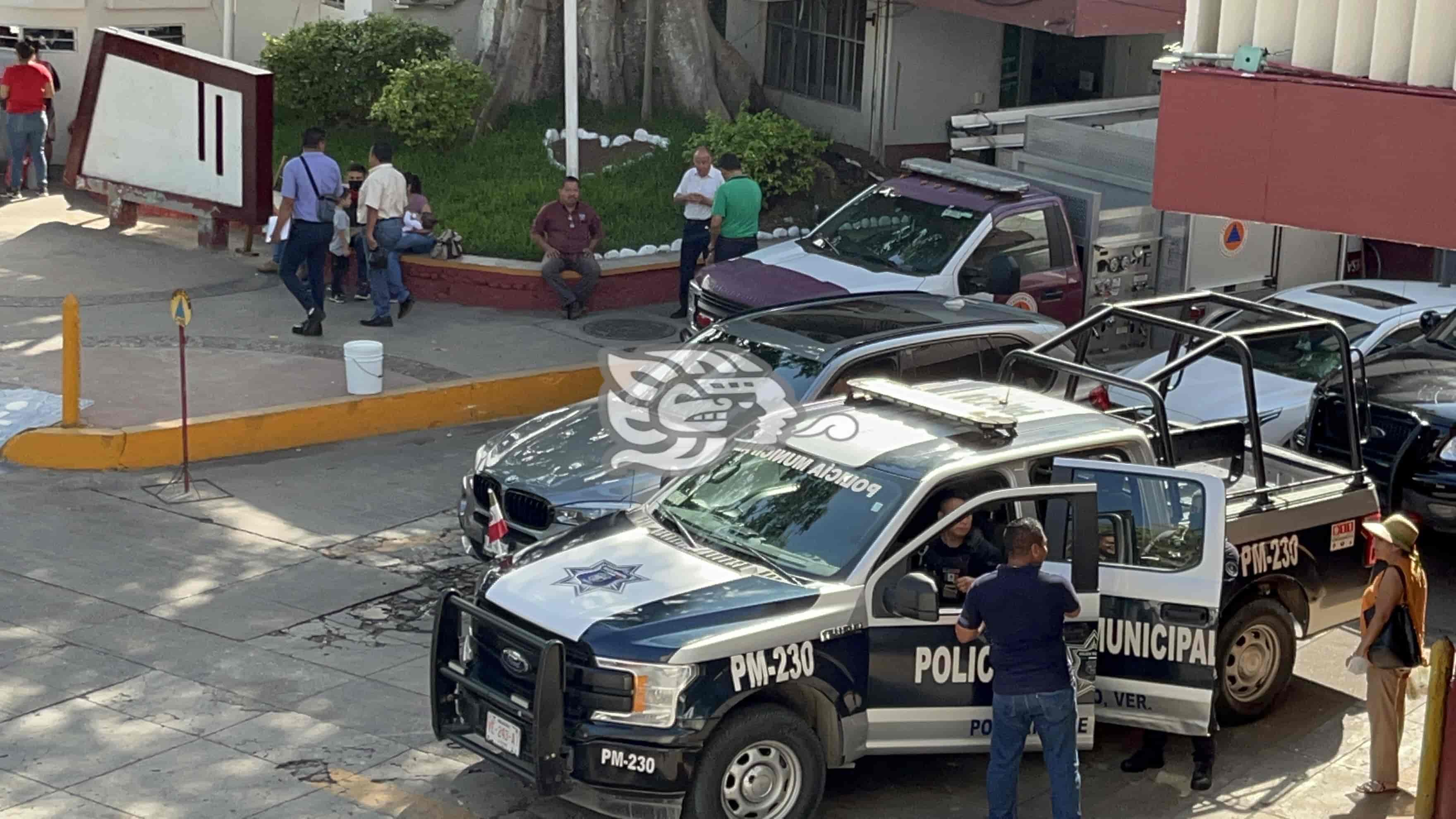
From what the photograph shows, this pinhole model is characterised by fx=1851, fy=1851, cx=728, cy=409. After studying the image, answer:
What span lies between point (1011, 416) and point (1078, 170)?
336 inches

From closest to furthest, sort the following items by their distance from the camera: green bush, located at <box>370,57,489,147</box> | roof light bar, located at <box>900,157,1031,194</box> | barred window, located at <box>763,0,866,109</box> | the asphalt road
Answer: the asphalt road < roof light bar, located at <box>900,157,1031,194</box> < green bush, located at <box>370,57,489,147</box> < barred window, located at <box>763,0,866,109</box>

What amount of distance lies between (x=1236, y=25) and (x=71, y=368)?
8.05m

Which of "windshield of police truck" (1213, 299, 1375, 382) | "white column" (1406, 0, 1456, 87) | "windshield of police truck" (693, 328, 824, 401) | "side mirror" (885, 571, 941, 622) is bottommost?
"side mirror" (885, 571, 941, 622)

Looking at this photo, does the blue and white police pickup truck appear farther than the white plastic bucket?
No

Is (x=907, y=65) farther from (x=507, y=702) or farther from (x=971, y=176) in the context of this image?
(x=507, y=702)

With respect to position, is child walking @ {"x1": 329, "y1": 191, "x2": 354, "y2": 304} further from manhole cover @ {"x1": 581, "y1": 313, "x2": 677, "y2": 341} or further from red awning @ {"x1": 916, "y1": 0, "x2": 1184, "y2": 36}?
red awning @ {"x1": 916, "y1": 0, "x2": 1184, "y2": 36}

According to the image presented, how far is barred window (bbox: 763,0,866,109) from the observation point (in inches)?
865

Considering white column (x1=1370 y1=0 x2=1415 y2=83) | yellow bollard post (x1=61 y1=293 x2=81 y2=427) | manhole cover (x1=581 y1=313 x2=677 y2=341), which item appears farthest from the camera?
manhole cover (x1=581 y1=313 x2=677 y2=341)

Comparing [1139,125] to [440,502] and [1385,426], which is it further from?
[440,502]

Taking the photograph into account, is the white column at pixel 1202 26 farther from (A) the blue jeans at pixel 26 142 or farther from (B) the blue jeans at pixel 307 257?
(A) the blue jeans at pixel 26 142

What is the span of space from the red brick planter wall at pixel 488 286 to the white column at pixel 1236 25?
346 inches

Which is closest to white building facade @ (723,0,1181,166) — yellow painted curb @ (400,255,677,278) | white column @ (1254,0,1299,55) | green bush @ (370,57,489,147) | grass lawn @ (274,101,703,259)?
grass lawn @ (274,101,703,259)

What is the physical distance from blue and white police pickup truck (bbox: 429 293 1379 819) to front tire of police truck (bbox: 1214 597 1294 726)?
0.04 feet

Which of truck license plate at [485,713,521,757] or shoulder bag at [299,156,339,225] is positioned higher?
shoulder bag at [299,156,339,225]
